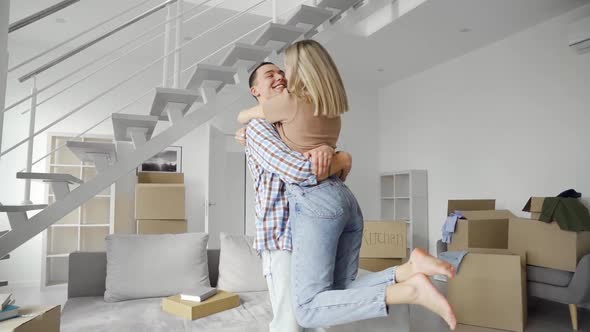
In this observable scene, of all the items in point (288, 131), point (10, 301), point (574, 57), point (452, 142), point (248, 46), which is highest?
point (574, 57)

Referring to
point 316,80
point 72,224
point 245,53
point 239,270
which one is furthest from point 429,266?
point 72,224

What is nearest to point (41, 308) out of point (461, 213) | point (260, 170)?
point (260, 170)

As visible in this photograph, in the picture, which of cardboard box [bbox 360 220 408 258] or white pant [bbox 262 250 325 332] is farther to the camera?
cardboard box [bbox 360 220 408 258]

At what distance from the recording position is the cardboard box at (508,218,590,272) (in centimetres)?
336

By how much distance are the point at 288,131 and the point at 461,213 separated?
3567 mm

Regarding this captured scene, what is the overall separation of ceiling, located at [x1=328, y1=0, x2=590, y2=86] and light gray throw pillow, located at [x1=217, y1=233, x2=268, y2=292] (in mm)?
3000

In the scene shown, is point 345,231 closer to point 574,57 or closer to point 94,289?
point 94,289

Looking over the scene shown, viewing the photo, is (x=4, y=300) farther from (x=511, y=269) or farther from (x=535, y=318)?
(x=535, y=318)

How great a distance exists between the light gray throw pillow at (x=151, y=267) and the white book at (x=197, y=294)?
10.0 inches

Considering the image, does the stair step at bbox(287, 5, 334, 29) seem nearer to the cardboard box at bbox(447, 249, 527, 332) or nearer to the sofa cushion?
the cardboard box at bbox(447, 249, 527, 332)

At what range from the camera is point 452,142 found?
5.87m

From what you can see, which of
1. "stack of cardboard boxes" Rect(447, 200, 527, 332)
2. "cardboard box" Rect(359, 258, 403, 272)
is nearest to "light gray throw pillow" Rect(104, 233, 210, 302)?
"stack of cardboard boxes" Rect(447, 200, 527, 332)

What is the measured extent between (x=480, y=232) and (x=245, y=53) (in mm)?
2863

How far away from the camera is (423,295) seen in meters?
1.13
